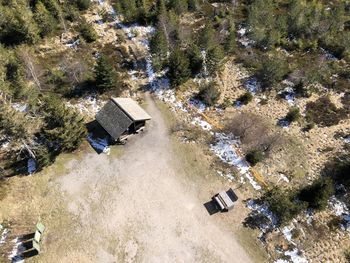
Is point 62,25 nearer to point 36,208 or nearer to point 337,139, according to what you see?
point 36,208

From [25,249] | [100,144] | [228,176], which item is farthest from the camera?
[100,144]

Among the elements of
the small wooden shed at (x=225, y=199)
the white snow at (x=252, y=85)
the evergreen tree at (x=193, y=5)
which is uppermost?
the evergreen tree at (x=193, y=5)

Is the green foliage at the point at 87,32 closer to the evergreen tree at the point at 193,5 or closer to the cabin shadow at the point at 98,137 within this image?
the cabin shadow at the point at 98,137

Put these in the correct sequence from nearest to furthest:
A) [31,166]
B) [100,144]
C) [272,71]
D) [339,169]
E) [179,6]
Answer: [31,166]
[339,169]
[100,144]
[272,71]
[179,6]

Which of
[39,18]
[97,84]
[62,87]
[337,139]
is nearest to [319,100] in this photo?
[337,139]

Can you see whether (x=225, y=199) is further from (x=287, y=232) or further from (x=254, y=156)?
(x=287, y=232)

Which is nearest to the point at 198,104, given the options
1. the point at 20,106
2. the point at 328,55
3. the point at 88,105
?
the point at 88,105

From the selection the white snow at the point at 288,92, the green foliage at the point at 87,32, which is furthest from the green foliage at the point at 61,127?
the white snow at the point at 288,92
